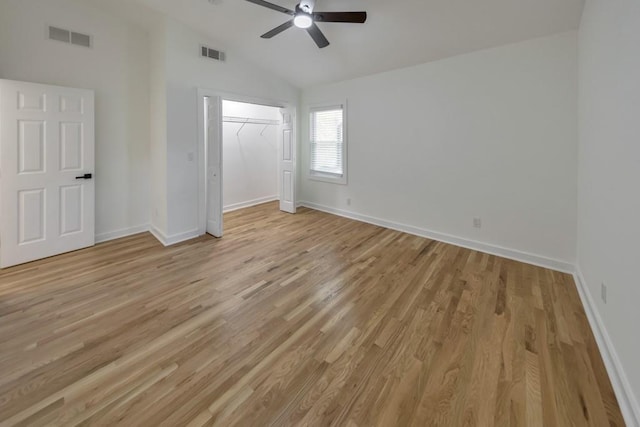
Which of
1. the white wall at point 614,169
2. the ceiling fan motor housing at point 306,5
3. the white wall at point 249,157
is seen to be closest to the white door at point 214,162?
the white wall at point 249,157

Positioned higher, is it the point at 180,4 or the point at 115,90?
the point at 180,4

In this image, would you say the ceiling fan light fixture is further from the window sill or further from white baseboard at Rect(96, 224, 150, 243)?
white baseboard at Rect(96, 224, 150, 243)

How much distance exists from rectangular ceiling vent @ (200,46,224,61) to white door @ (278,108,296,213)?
1606 mm

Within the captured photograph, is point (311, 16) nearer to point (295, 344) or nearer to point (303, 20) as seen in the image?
point (303, 20)

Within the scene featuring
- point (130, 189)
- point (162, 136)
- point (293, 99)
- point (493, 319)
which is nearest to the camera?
point (493, 319)

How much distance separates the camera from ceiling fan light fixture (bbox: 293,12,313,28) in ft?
9.38

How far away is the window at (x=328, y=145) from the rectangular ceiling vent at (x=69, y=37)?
3598 millimetres

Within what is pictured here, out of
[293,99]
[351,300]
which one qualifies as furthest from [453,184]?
[293,99]

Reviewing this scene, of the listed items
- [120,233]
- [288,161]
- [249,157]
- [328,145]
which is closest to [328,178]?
[328,145]

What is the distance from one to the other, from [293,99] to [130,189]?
3392mm

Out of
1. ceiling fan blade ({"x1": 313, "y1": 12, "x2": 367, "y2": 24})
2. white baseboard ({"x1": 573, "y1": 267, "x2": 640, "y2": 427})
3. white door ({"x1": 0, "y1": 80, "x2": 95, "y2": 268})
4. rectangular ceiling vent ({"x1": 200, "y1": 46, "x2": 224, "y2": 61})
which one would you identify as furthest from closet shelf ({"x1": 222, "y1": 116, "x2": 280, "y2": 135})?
white baseboard ({"x1": 573, "y1": 267, "x2": 640, "y2": 427})

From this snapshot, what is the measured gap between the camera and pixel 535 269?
327cm

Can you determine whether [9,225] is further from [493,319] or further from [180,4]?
[493,319]

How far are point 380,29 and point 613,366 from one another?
385cm
